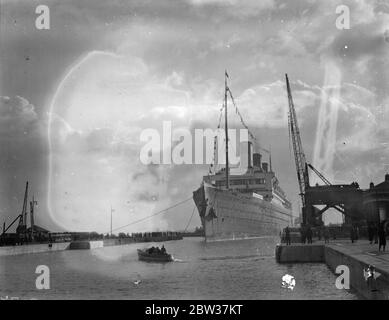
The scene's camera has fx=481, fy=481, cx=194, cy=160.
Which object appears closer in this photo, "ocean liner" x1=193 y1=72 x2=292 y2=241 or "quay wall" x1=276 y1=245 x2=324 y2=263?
"quay wall" x1=276 y1=245 x2=324 y2=263

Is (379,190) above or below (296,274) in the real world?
above

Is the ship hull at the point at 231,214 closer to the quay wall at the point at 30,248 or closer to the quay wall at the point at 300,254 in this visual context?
the quay wall at the point at 30,248

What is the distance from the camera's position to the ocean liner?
8443 centimetres

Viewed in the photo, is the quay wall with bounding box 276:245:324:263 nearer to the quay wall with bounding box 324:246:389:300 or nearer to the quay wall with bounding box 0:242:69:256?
the quay wall with bounding box 324:246:389:300

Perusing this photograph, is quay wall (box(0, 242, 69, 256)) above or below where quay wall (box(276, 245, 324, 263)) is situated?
below

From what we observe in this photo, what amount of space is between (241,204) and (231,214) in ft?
15.6

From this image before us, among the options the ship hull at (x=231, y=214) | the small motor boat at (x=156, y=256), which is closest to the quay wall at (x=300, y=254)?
the small motor boat at (x=156, y=256)

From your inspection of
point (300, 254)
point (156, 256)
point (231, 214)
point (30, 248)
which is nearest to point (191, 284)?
point (300, 254)

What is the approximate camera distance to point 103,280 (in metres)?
32.3

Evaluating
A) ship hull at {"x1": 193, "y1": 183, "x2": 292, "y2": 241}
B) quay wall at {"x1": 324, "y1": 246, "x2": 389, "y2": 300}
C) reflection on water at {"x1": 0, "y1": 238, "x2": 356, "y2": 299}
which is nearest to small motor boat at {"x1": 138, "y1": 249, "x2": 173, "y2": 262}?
reflection on water at {"x1": 0, "y1": 238, "x2": 356, "y2": 299}

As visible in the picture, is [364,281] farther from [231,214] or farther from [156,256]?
[231,214]
